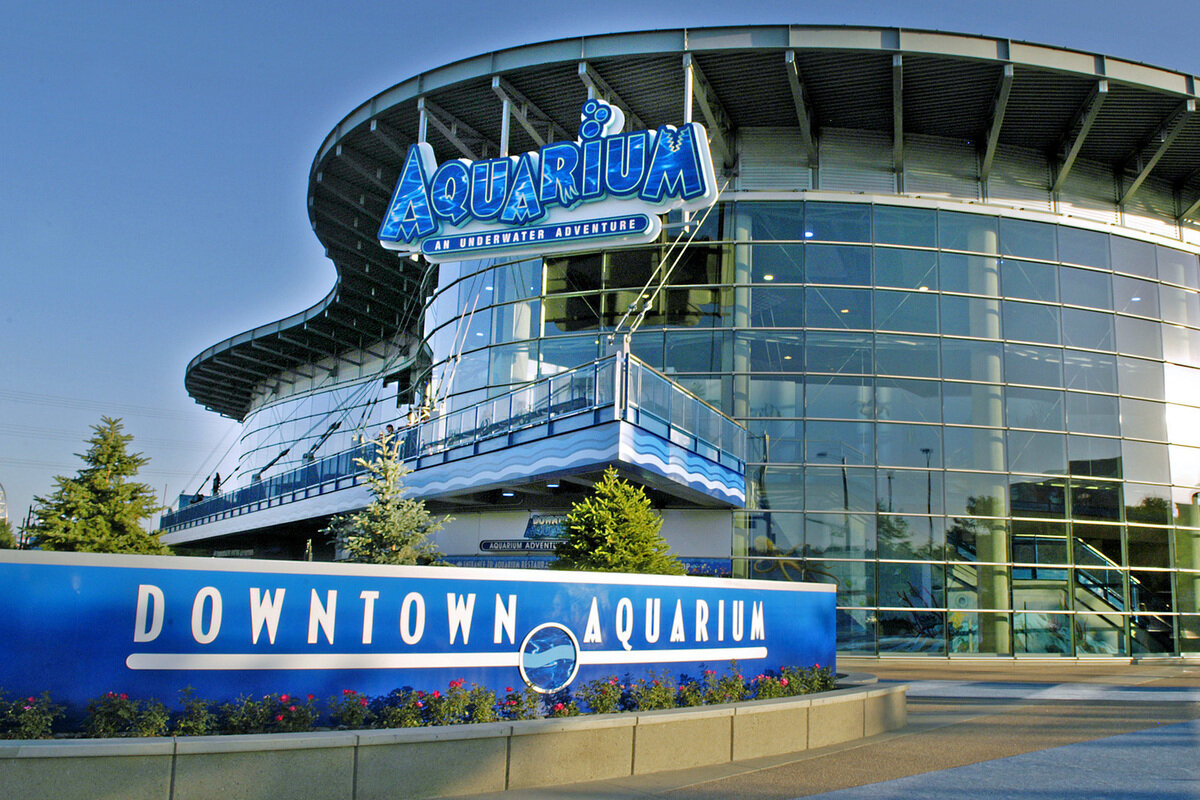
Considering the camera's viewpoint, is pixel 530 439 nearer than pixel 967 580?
Yes

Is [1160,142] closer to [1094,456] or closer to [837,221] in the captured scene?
[1094,456]

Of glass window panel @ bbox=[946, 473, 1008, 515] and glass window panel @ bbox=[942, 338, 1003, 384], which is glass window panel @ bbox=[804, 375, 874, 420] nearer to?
glass window panel @ bbox=[942, 338, 1003, 384]

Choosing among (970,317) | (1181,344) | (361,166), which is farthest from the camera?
(361,166)

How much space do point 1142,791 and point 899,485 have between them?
16.7 meters

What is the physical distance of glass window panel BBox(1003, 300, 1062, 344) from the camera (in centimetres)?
2594

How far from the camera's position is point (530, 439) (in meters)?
20.7

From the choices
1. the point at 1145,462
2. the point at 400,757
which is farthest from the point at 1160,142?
the point at 400,757

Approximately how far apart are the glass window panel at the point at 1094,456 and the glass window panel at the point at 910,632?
18.4 ft

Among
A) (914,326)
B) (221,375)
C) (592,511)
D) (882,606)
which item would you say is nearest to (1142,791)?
(592,511)

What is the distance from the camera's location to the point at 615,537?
13.5 m

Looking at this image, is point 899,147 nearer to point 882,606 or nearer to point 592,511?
point 882,606

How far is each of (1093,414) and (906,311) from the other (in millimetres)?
5626

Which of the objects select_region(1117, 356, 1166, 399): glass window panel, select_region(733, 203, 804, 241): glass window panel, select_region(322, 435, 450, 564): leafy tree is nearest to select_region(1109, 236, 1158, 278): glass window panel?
select_region(1117, 356, 1166, 399): glass window panel

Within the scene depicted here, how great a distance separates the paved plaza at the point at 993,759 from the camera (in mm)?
8008
